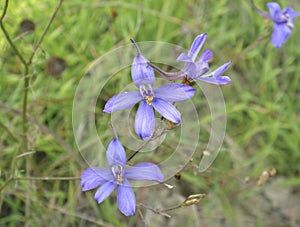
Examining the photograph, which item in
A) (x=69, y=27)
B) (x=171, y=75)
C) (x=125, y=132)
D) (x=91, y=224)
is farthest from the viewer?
(x=69, y=27)

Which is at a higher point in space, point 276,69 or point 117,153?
point 117,153

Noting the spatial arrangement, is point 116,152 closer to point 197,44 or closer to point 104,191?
point 104,191

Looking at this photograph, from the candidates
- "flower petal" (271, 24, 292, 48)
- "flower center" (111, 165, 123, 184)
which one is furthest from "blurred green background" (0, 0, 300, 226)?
"flower center" (111, 165, 123, 184)

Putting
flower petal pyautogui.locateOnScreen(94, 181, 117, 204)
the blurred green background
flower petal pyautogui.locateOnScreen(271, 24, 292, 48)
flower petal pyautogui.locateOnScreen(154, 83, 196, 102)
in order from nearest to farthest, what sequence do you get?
1. flower petal pyautogui.locateOnScreen(154, 83, 196, 102)
2. flower petal pyautogui.locateOnScreen(94, 181, 117, 204)
3. flower petal pyautogui.locateOnScreen(271, 24, 292, 48)
4. the blurred green background

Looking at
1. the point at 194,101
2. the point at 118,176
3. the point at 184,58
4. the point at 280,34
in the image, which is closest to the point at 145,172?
the point at 118,176

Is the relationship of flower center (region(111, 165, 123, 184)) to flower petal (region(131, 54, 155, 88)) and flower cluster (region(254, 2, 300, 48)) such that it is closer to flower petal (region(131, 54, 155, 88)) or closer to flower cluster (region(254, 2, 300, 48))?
flower petal (region(131, 54, 155, 88))

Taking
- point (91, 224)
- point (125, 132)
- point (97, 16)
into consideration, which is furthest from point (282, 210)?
point (97, 16)

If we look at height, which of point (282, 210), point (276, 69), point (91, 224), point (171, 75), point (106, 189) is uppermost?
point (171, 75)

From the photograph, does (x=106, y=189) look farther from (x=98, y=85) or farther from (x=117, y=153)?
(x=98, y=85)
